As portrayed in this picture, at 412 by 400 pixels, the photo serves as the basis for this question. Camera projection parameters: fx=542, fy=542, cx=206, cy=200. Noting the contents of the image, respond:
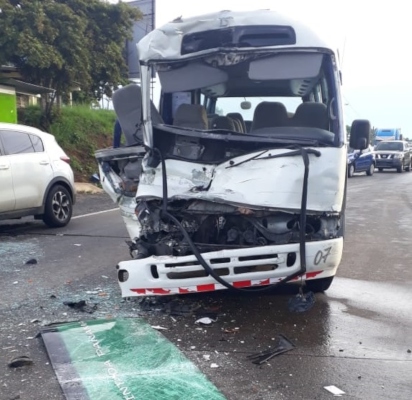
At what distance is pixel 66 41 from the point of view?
19031 mm

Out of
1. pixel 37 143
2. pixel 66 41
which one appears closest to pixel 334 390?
pixel 37 143

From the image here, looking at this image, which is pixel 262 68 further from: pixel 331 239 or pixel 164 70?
pixel 331 239

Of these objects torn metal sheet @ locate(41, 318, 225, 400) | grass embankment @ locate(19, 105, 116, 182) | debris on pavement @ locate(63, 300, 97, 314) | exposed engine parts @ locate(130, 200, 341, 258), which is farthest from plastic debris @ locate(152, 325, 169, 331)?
grass embankment @ locate(19, 105, 116, 182)

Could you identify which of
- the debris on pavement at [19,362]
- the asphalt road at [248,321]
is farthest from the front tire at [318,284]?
the debris on pavement at [19,362]

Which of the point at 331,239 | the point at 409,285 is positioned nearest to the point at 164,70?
the point at 331,239

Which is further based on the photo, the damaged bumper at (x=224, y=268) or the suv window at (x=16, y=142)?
the suv window at (x=16, y=142)

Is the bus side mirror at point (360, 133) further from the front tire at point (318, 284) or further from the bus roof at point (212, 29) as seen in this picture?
the front tire at point (318, 284)

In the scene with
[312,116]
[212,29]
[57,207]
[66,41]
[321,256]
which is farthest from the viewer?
[66,41]

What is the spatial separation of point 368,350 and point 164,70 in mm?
3268

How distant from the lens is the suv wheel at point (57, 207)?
378 inches

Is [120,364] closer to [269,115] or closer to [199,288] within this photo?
[199,288]

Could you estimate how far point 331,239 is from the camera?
4734 mm

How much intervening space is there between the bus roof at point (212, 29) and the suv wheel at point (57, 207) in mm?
4949

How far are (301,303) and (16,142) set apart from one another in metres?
6.06
